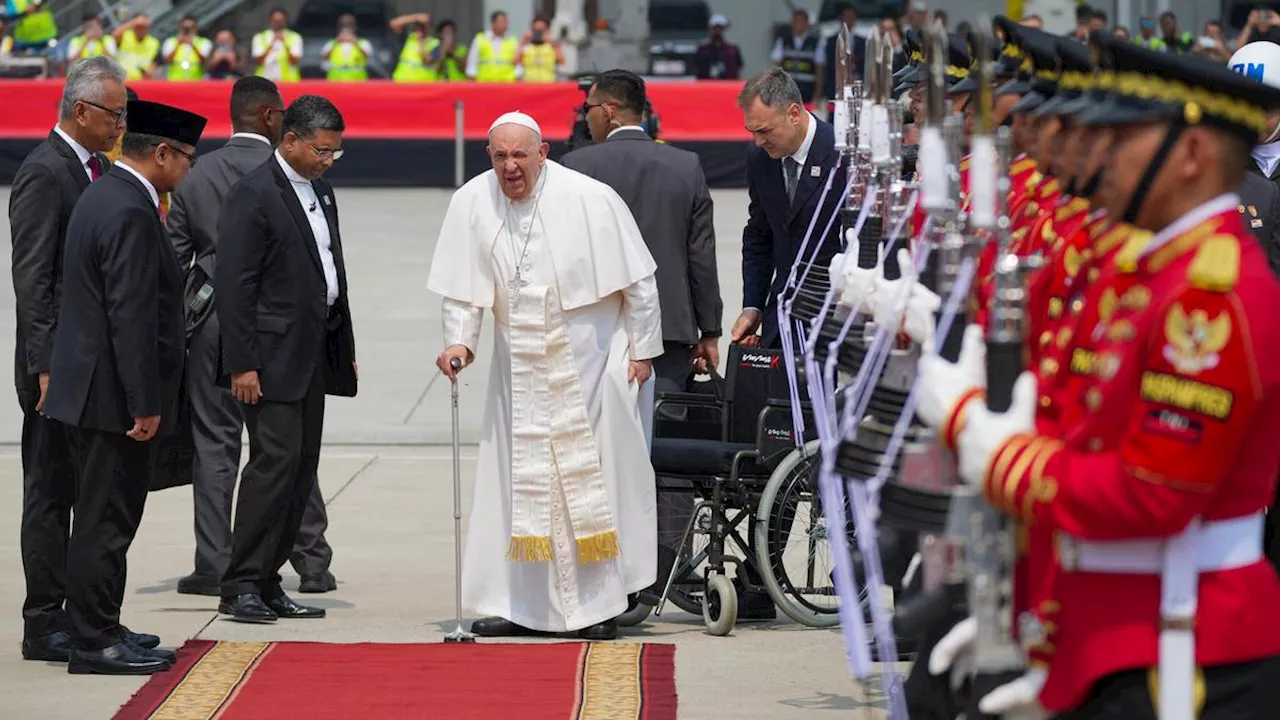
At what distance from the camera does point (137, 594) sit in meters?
8.02

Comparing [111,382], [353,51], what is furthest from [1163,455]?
[353,51]

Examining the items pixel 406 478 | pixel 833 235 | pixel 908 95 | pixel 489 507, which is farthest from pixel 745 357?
A: pixel 406 478

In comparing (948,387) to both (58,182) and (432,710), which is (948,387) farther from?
(58,182)

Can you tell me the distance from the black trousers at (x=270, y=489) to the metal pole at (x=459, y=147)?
1565cm

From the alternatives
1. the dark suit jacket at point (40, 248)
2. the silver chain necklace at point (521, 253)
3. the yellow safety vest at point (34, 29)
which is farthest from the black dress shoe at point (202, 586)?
the yellow safety vest at point (34, 29)

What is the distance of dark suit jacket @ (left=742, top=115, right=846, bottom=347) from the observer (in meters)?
7.59

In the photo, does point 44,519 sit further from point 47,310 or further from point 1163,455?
point 1163,455

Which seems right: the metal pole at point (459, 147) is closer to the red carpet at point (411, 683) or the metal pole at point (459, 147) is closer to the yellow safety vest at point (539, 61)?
the yellow safety vest at point (539, 61)

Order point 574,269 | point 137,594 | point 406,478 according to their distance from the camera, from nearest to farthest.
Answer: point 574,269 < point 137,594 < point 406,478

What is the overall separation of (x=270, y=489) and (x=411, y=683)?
1.14 m

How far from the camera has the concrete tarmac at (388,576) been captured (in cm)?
645

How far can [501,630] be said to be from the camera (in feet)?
A: 24.4

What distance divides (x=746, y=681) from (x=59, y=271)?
8.47ft

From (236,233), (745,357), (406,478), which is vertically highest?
(236,233)
